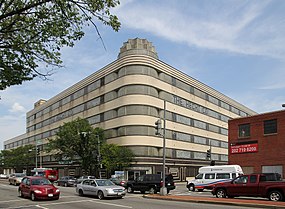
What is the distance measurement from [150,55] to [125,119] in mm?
12312

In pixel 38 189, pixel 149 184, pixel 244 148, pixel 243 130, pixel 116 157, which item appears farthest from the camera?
pixel 116 157

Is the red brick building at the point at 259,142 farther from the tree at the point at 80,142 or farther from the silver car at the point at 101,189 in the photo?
the silver car at the point at 101,189

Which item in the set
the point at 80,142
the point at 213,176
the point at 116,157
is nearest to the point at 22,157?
the point at 80,142

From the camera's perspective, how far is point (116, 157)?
55.8 metres

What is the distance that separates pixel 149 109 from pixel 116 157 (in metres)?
10.00

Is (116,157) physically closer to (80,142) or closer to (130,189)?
(80,142)

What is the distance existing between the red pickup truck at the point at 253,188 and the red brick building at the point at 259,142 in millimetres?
21718

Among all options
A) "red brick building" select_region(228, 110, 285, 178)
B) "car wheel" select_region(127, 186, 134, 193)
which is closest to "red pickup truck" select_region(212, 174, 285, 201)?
"car wheel" select_region(127, 186, 134, 193)

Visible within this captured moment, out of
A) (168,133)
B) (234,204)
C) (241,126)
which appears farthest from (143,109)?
(234,204)

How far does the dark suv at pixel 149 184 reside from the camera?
2977 centimetres

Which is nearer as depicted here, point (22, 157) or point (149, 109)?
point (149, 109)

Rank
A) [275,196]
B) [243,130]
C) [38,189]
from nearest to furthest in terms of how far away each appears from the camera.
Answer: [275,196]
[38,189]
[243,130]

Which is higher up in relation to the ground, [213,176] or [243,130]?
[243,130]

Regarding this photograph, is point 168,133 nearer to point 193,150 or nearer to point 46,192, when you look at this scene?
point 193,150
